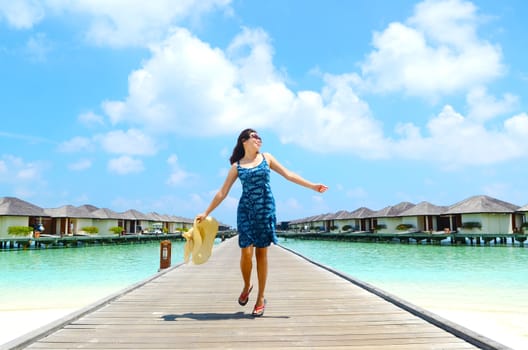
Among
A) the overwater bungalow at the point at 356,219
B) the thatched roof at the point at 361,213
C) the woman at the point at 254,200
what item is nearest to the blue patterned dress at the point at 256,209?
the woman at the point at 254,200

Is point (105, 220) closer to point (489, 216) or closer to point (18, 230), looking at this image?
point (18, 230)

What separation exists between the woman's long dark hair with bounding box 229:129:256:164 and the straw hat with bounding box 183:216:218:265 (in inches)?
27.0

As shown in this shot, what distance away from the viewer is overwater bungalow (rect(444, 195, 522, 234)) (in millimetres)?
32188

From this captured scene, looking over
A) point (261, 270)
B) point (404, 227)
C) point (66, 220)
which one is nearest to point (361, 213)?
point (404, 227)

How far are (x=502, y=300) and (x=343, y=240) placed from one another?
38631 millimetres

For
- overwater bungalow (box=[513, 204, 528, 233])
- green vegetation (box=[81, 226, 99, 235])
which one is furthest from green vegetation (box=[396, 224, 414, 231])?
green vegetation (box=[81, 226, 99, 235])

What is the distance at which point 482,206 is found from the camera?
106 feet

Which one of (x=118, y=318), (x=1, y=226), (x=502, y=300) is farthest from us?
(x=1, y=226)

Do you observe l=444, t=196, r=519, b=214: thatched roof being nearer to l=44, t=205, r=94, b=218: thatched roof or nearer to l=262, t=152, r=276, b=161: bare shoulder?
l=262, t=152, r=276, b=161: bare shoulder

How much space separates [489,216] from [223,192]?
3490cm

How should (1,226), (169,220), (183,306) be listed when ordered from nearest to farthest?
(183,306) → (1,226) → (169,220)

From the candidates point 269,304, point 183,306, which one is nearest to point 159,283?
point 183,306

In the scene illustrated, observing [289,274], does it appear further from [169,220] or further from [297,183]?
[169,220]

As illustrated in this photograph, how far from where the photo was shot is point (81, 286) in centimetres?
1206
